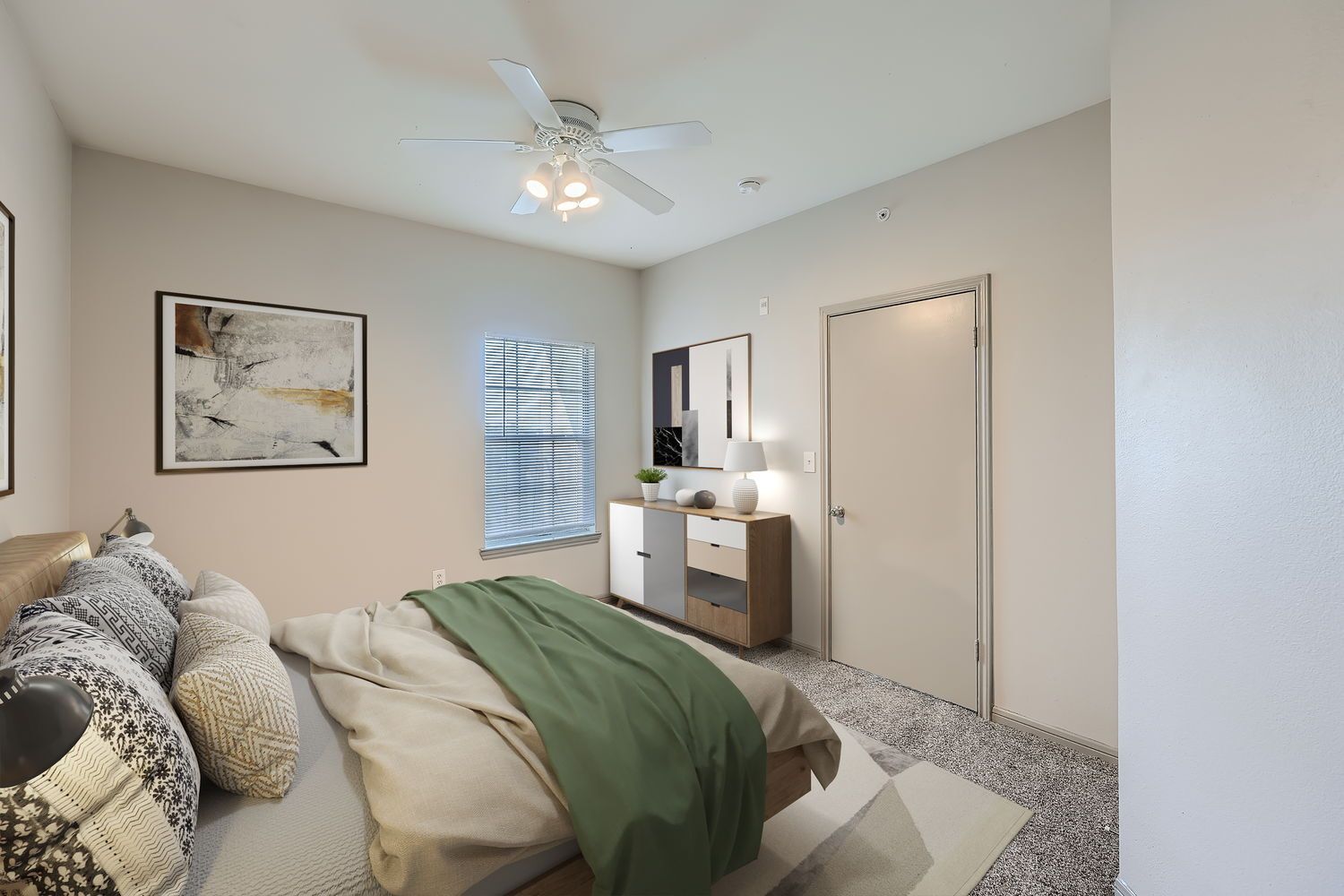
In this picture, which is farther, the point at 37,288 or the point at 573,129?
the point at 573,129

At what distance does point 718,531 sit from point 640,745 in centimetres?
227

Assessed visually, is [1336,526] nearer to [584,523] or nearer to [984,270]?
[984,270]

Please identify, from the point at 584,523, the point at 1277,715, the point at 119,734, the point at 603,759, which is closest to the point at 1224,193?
the point at 1277,715

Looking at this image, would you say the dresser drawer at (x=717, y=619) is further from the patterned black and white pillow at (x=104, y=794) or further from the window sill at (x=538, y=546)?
the patterned black and white pillow at (x=104, y=794)

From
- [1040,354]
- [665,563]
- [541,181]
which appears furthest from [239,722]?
[1040,354]

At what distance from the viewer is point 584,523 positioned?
4.54m

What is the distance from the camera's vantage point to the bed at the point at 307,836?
1.07 m

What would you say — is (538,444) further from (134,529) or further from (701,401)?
(134,529)

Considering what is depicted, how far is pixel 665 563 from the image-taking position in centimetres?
407

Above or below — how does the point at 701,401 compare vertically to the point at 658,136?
below

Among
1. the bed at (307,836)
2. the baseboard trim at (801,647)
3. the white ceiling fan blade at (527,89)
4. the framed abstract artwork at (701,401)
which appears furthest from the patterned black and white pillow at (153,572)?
the baseboard trim at (801,647)

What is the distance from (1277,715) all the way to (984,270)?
7.00 ft

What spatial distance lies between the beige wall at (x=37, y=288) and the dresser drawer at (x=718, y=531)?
3057 millimetres

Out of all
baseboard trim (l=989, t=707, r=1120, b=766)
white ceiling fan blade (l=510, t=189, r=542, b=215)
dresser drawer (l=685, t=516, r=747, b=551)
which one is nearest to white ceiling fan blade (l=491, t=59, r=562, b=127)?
white ceiling fan blade (l=510, t=189, r=542, b=215)
